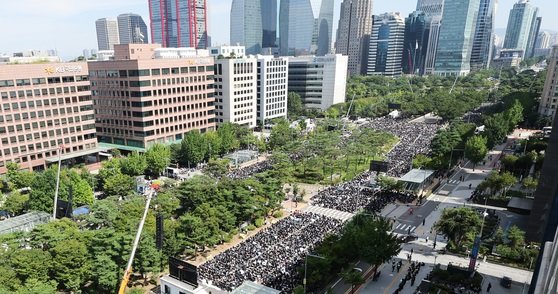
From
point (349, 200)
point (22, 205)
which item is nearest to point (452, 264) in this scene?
point (349, 200)

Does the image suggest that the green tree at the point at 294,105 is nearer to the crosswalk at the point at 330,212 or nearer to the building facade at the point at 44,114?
the building facade at the point at 44,114

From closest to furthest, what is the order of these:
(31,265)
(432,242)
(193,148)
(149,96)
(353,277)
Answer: (31,265), (353,277), (432,242), (193,148), (149,96)

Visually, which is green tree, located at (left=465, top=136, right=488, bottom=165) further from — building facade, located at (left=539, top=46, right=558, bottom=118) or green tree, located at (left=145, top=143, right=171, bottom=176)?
green tree, located at (left=145, top=143, right=171, bottom=176)

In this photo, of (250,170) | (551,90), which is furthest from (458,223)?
(551,90)

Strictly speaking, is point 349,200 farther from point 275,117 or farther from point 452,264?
point 275,117

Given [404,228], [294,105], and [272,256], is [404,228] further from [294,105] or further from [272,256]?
[294,105]

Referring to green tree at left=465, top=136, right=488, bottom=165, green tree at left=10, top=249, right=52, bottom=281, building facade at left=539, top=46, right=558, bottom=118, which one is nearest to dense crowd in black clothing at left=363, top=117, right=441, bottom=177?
green tree at left=465, top=136, right=488, bottom=165

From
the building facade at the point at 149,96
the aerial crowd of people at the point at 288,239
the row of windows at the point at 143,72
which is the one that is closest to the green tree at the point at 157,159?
the building facade at the point at 149,96
